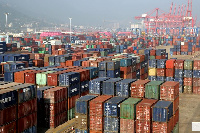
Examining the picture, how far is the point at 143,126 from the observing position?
1154 inches

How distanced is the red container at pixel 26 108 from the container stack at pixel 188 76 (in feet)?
112

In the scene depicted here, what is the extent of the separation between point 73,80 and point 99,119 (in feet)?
35.7

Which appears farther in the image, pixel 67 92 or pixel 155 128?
pixel 67 92

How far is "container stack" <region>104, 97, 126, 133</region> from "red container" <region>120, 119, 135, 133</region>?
48 centimetres

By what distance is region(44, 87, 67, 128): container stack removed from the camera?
35.7 metres

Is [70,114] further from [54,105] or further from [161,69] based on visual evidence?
[161,69]

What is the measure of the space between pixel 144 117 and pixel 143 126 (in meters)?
1.01

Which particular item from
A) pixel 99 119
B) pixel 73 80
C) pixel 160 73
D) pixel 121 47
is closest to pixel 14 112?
pixel 99 119

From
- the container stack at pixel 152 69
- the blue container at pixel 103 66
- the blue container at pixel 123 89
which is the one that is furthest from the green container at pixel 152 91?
the container stack at pixel 152 69

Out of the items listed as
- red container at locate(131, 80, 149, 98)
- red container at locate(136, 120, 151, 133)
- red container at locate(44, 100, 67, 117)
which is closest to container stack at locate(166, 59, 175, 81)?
red container at locate(131, 80, 149, 98)

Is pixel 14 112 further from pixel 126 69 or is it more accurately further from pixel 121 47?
pixel 121 47

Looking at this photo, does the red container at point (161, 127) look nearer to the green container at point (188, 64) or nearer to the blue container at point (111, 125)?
the blue container at point (111, 125)

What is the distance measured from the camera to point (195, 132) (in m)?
35.7

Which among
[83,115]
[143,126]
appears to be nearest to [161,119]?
[143,126]
